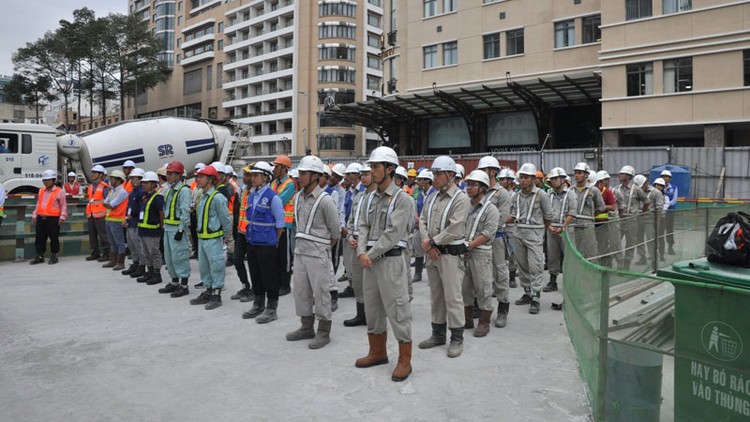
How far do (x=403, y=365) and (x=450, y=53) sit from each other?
1202 inches

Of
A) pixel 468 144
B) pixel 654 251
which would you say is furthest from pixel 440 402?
pixel 468 144

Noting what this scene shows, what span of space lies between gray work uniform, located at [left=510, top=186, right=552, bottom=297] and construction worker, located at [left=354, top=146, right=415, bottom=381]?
292 centimetres

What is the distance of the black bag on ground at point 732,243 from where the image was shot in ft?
10.7

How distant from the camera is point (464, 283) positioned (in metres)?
6.00

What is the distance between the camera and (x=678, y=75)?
2344 centimetres

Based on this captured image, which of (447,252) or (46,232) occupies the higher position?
(447,252)

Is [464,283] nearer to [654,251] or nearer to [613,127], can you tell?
[654,251]

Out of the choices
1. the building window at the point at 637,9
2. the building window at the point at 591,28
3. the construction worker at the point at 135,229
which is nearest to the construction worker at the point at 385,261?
the construction worker at the point at 135,229

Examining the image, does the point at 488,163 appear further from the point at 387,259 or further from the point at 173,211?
the point at 173,211

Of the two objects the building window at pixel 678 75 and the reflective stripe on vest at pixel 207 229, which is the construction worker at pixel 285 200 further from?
the building window at pixel 678 75

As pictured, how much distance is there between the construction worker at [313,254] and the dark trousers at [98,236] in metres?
7.32

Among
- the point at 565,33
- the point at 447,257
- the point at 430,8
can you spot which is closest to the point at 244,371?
the point at 447,257

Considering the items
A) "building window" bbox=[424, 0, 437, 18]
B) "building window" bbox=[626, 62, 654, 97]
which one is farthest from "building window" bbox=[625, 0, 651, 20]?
"building window" bbox=[424, 0, 437, 18]

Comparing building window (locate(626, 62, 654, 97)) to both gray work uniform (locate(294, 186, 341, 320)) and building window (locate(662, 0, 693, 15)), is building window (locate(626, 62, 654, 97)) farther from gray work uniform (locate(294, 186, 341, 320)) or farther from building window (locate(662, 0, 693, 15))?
gray work uniform (locate(294, 186, 341, 320))
